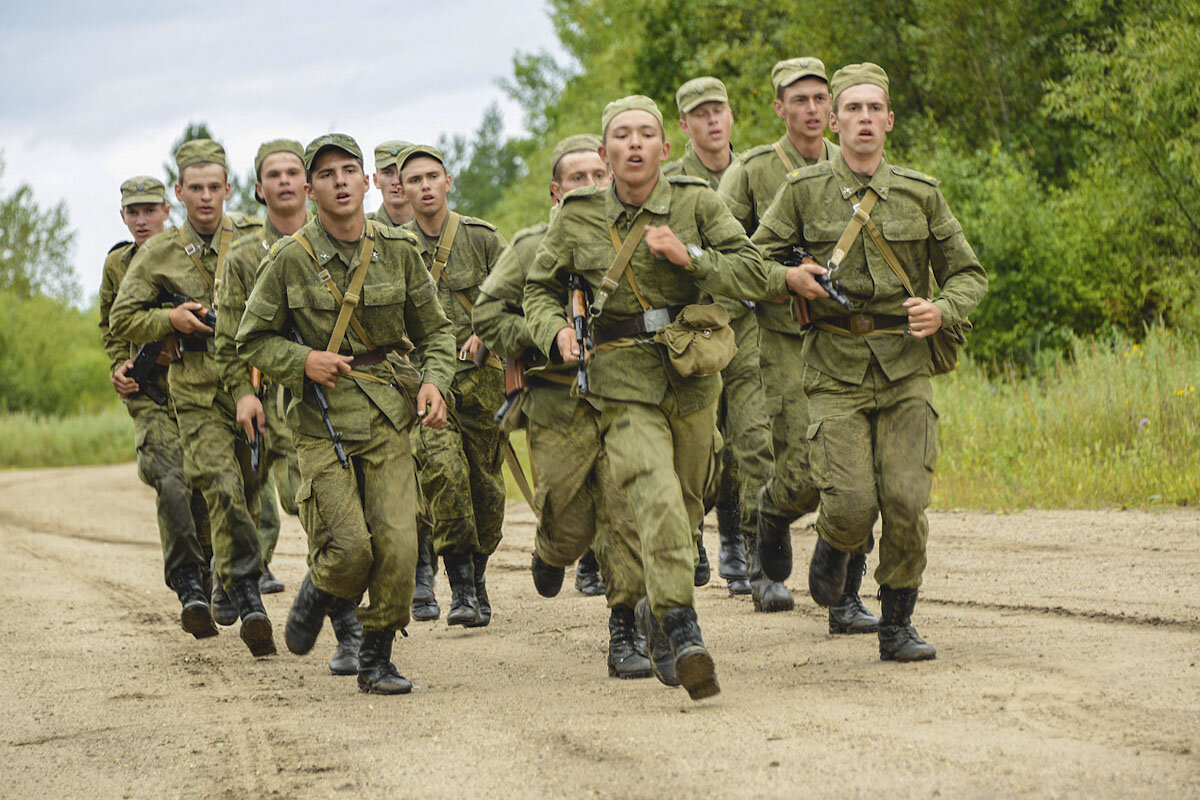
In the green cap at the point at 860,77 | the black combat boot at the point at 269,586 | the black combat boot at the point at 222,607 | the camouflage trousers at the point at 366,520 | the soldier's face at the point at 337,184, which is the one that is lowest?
the black combat boot at the point at 269,586

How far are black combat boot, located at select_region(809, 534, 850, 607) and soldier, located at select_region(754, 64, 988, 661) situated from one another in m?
0.01

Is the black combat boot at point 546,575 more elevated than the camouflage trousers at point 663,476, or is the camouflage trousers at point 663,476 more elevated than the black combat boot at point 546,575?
the camouflage trousers at point 663,476

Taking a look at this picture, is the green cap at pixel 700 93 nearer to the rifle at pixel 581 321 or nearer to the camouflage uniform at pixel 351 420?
the camouflage uniform at pixel 351 420

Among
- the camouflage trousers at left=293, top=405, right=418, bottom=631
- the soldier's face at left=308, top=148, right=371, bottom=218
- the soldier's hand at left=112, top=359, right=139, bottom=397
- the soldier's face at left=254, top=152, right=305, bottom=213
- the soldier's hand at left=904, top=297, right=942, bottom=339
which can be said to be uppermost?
the soldier's face at left=254, top=152, right=305, bottom=213

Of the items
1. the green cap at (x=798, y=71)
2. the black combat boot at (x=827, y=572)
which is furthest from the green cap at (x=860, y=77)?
the black combat boot at (x=827, y=572)

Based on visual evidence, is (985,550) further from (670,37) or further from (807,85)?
(670,37)

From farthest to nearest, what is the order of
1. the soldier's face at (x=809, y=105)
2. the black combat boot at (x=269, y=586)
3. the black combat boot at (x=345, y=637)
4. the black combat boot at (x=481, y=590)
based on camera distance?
the black combat boot at (x=269, y=586), the black combat boot at (x=481, y=590), the soldier's face at (x=809, y=105), the black combat boot at (x=345, y=637)

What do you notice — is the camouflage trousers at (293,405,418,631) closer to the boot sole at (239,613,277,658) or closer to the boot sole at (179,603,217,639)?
the boot sole at (239,613,277,658)

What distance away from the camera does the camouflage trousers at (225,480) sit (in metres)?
8.55

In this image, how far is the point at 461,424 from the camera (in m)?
9.34

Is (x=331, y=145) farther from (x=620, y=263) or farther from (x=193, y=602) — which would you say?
(x=193, y=602)

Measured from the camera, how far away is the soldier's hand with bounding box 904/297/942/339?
654 centimetres

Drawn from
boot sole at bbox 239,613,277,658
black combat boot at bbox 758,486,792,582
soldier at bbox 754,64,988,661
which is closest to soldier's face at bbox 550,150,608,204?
soldier at bbox 754,64,988,661

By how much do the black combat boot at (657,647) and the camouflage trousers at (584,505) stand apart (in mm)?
357
